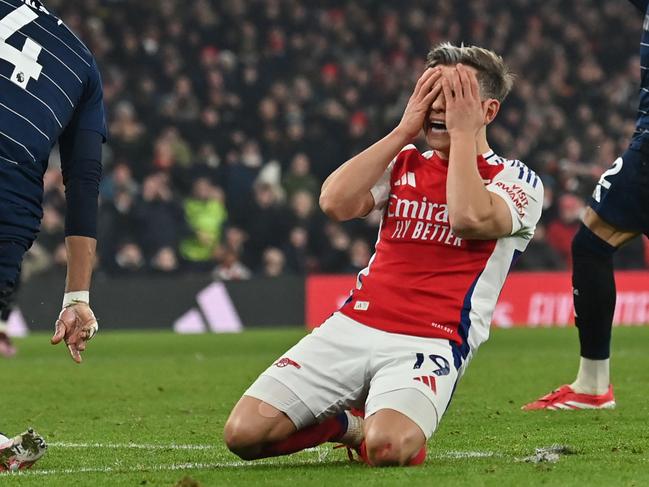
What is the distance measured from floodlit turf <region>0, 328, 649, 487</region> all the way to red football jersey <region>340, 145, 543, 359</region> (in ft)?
1.67

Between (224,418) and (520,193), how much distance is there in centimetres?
238

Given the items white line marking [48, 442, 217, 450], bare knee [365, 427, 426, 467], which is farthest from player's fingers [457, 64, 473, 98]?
white line marking [48, 442, 217, 450]

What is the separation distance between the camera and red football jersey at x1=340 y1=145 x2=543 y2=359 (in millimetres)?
4645

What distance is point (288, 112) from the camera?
1850 centimetres

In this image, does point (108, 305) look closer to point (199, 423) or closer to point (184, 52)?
point (184, 52)

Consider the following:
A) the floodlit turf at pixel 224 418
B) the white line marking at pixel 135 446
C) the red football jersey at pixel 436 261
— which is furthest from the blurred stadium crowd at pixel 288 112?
the red football jersey at pixel 436 261

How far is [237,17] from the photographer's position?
19.6 metres

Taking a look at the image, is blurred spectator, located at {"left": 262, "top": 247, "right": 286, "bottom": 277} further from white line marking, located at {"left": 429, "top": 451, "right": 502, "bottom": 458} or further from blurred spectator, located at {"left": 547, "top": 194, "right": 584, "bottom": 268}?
white line marking, located at {"left": 429, "top": 451, "right": 502, "bottom": 458}

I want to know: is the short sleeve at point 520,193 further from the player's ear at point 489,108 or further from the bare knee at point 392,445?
the bare knee at point 392,445

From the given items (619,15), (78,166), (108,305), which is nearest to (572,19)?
(619,15)

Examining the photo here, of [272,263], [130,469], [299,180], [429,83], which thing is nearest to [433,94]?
[429,83]

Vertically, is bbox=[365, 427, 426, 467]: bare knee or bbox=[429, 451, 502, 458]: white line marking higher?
bbox=[365, 427, 426, 467]: bare knee

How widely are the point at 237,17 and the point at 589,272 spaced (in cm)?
1385

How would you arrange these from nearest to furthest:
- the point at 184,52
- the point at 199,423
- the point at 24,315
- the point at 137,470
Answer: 1. the point at 137,470
2. the point at 199,423
3. the point at 24,315
4. the point at 184,52
